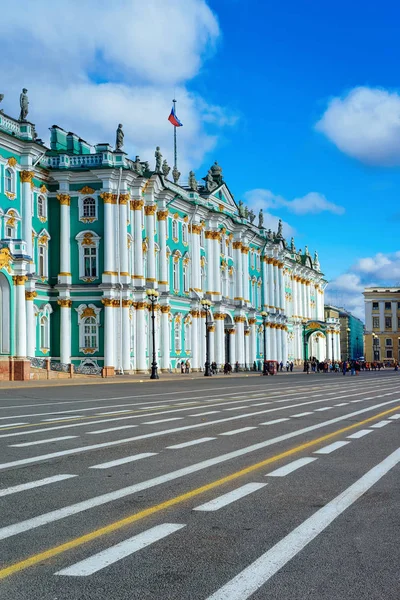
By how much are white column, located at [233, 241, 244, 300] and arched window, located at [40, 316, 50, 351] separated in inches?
1214

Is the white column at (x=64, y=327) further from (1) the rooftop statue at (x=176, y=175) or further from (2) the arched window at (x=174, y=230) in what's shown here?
(1) the rooftop statue at (x=176, y=175)

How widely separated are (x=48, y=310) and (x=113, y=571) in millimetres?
56716

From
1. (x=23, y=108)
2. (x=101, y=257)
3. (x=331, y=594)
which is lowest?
(x=331, y=594)

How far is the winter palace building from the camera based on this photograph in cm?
5444

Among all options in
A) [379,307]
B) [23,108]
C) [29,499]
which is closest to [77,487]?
[29,499]

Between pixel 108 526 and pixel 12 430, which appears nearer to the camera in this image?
pixel 108 526

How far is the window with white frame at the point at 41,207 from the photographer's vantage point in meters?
60.7

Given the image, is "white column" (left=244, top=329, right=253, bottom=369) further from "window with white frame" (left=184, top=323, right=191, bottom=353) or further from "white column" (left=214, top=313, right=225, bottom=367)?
"window with white frame" (left=184, top=323, right=191, bottom=353)

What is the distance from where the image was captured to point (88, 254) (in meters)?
62.8

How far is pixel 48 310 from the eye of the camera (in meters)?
61.8

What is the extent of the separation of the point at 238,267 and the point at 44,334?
107 ft

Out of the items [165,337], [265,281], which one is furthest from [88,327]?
[265,281]

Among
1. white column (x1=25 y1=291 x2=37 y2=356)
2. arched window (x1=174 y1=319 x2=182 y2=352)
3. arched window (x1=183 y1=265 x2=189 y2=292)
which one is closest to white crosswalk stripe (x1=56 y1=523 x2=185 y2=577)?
white column (x1=25 y1=291 x2=37 y2=356)

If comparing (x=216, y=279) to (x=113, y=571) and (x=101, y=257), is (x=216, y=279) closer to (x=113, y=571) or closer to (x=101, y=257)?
(x=101, y=257)
